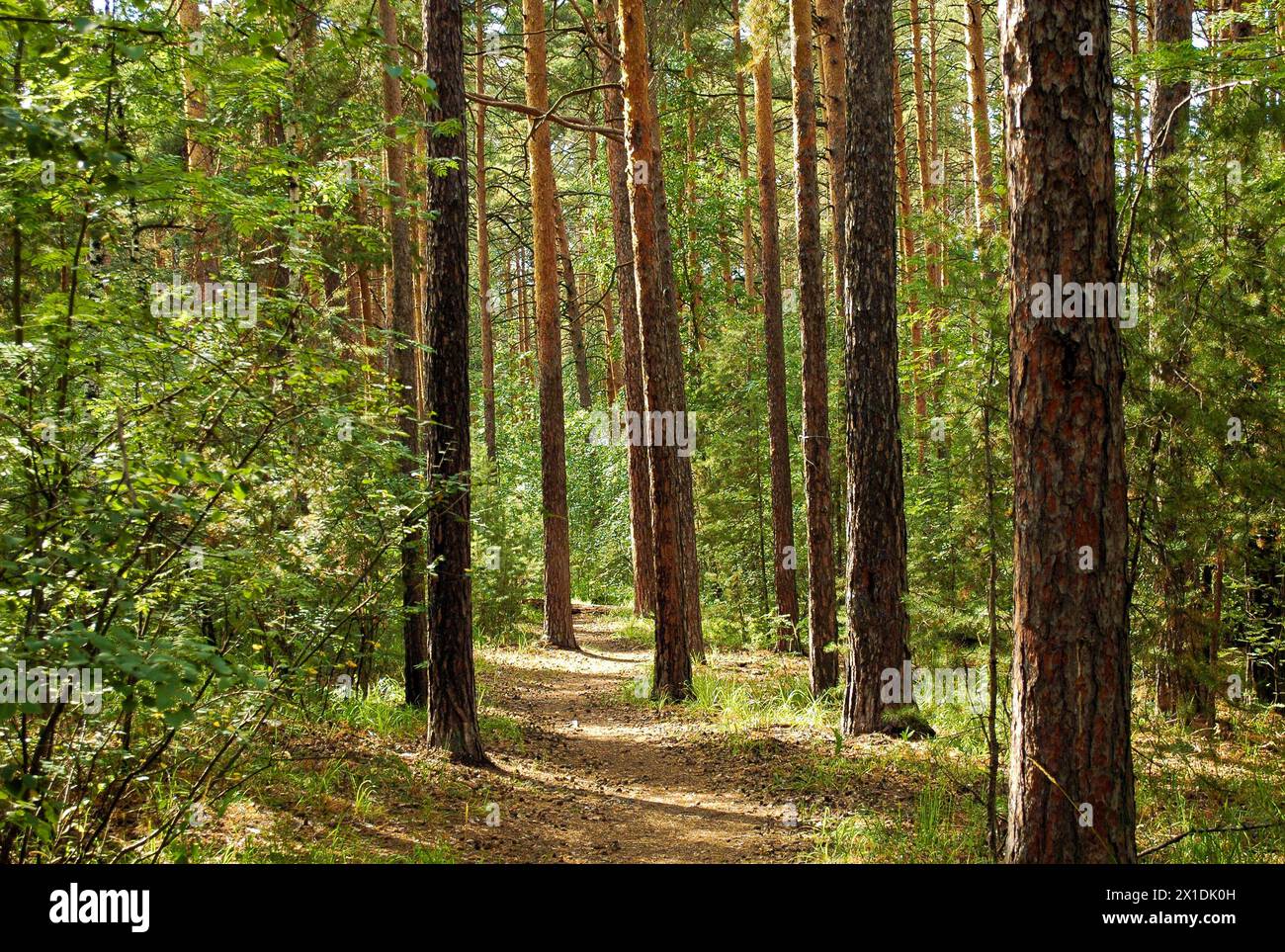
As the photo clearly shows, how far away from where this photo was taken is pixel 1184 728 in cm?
768

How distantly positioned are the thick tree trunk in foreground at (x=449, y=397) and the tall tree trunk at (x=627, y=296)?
21.3 feet

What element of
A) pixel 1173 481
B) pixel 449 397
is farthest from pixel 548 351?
pixel 1173 481

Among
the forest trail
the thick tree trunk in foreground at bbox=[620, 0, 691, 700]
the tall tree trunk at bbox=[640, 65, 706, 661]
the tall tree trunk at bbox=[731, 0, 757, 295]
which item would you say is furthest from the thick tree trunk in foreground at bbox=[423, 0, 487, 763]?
the tall tree trunk at bbox=[731, 0, 757, 295]

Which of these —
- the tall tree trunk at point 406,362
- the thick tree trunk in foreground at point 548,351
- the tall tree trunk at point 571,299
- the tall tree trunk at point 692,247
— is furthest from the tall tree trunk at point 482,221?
the tall tree trunk at point 406,362

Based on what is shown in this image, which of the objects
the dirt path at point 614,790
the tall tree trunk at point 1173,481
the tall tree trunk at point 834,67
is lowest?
the dirt path at point 614,790

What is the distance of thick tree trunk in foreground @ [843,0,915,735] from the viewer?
829cm

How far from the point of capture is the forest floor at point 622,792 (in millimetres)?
5836

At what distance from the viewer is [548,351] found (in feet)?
50.4

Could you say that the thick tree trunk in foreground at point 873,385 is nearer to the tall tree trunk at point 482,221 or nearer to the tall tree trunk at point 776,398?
the tall tree trunk at point 776,398

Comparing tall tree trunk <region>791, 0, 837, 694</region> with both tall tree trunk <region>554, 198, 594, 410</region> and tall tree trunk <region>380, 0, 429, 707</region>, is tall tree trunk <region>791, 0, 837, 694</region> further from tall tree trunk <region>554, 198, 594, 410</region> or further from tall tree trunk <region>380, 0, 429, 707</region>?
tall tree trunk <region>554, 198, 594, 410</region>

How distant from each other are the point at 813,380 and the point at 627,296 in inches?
273

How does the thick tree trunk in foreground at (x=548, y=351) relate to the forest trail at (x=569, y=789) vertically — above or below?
above
